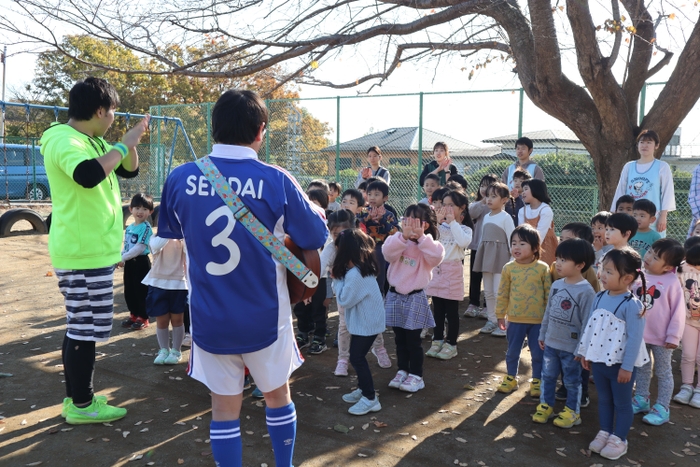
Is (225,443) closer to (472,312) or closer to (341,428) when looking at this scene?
(341,428)

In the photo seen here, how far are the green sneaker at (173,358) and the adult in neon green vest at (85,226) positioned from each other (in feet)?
3.63

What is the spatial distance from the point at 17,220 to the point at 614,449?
38.0 feet

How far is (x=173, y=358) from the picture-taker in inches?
191

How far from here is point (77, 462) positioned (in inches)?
127

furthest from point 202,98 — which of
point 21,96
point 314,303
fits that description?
point 314,303

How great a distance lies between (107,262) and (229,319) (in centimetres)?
146

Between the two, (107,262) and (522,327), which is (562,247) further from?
(107,262)

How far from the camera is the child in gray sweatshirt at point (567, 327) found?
3.74 metres

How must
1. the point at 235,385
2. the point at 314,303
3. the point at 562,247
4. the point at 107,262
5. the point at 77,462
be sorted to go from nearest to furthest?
the point at 235,385 < the point at 77,462 < the point at 107,262 < the point at 562,247 < the point at 314,303

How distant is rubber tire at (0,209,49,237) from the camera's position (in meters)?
11.2

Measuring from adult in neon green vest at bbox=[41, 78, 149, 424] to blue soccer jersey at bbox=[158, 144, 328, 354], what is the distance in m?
1.05

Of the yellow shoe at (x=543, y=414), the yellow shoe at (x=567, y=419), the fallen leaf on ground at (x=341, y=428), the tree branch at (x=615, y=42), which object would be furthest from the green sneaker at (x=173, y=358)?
the tree branch at (x=615, y=42)

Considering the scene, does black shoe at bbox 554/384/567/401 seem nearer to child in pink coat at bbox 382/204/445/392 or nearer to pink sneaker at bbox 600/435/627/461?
pink sneaker at bbox 600/435/627/461

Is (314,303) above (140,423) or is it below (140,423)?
above
